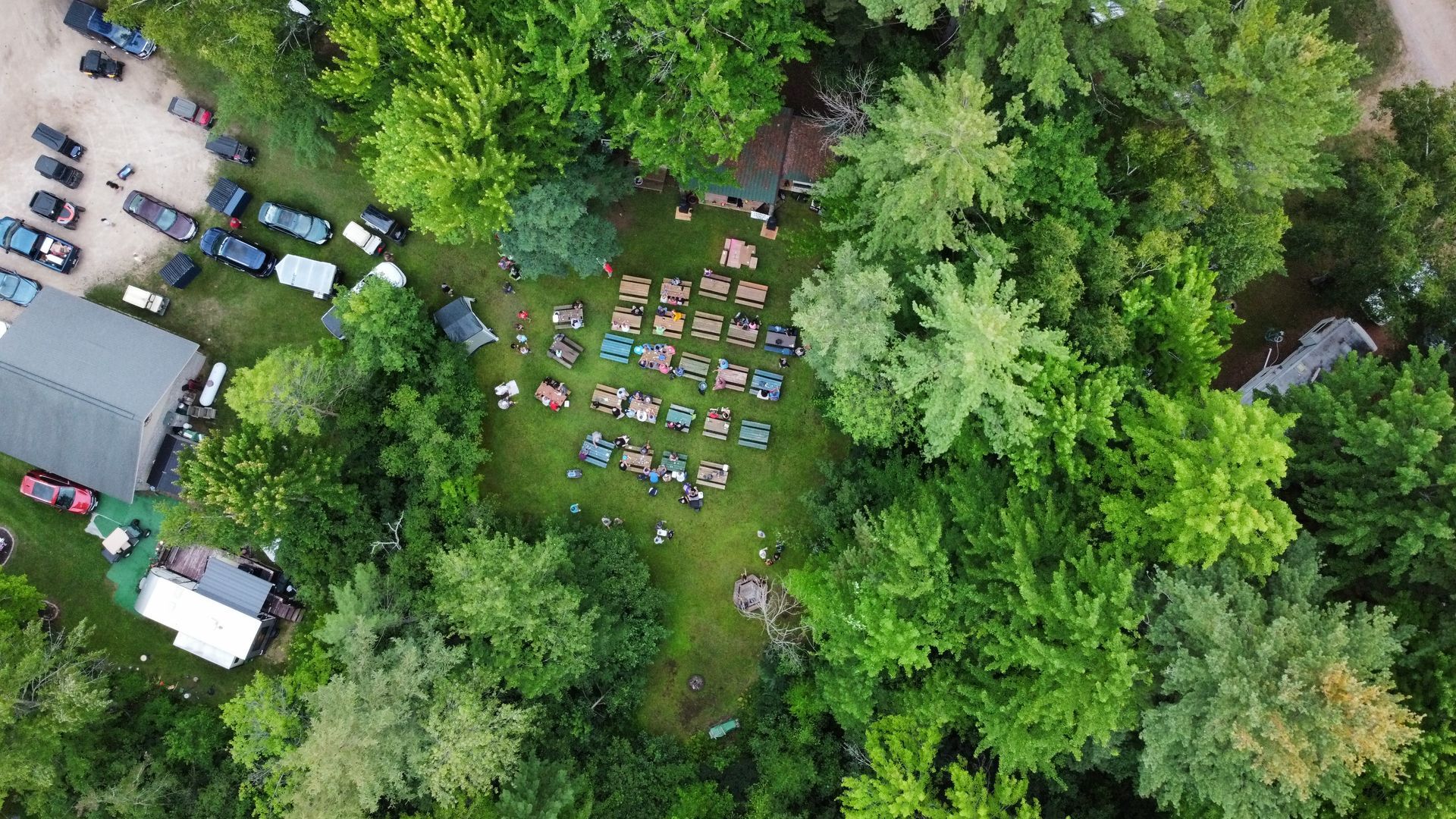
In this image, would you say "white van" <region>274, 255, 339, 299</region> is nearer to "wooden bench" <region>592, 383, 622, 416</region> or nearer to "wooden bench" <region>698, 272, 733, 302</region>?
"wooden bench" <region>592, 383, 622, 416</region>

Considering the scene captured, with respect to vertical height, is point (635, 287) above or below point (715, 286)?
below

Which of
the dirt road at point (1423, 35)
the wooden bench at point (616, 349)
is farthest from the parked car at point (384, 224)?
the dirt road at point (1423, 35)

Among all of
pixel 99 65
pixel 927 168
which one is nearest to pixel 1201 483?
pixel 927 168

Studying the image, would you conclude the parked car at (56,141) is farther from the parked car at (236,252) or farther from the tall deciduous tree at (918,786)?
the tall deciduous tree at (918,786)

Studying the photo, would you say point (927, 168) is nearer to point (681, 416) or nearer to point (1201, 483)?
point (1201, 483)

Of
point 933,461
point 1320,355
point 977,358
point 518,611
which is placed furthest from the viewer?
point 933,461

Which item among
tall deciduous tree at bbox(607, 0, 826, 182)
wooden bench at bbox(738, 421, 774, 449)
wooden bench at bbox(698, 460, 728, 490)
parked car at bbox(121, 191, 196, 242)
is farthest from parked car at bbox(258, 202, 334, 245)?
wooden bench at bbox(738, 421, 774, 449)
